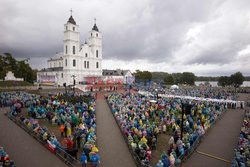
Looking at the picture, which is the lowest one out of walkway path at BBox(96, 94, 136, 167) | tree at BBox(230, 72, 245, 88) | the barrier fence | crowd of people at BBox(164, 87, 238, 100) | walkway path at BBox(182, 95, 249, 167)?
walkway path at BBox(182, 95, 249, 167)

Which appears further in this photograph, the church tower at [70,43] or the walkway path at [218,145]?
the church tower at [70,43]

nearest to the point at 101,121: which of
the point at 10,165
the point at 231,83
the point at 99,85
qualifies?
the point at 10,165

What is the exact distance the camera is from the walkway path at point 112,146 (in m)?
8.99

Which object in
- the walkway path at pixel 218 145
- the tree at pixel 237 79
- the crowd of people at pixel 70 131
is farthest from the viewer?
A: the tree at pixel 237 79

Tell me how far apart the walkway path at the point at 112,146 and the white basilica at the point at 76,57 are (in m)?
41.2

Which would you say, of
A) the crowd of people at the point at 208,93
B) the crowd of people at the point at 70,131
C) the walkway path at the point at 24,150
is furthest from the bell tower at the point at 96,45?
the walkway path at the point at 24,150

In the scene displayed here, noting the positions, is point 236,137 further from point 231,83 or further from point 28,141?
point 231,83

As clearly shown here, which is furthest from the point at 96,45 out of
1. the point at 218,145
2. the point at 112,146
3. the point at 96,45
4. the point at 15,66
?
the point at 218,145

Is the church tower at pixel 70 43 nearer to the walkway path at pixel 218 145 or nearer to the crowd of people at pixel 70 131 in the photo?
the crowd of people at pixel 70 131

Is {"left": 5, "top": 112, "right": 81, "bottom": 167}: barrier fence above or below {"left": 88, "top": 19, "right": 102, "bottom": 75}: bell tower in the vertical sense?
below

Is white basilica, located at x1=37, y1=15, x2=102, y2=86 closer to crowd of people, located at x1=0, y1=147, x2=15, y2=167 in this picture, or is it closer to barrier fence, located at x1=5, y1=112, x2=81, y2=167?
barrier fence, located at x1=5, y1=112, x2=81, y2=167

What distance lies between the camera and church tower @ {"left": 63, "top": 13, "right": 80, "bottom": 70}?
53375mm

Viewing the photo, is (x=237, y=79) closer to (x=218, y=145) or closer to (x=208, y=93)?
(x=208, y=93)

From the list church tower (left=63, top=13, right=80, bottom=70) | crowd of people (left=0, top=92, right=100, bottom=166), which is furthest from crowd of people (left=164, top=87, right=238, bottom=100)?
church tower (left=63, top=13, right=80, bottom=70)
